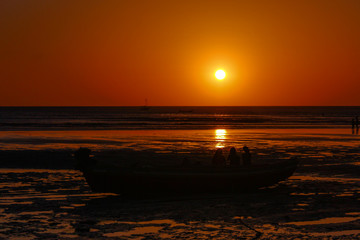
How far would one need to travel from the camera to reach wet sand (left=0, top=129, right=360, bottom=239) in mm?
14508

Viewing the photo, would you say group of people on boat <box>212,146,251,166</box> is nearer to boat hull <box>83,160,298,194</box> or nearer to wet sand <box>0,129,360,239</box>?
boat hull <box>83,160,298,194</box>

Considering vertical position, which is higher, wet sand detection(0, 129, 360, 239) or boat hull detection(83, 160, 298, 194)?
boat hull detection(83, 160, 298, 194)

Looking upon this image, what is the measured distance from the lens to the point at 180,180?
21125 mm

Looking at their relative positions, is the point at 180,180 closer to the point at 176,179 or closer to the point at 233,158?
the point at 176,179

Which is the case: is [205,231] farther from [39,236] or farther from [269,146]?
[269,146]

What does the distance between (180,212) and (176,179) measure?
373 cm

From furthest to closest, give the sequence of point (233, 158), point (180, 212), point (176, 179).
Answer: point (233, 158)
point (176, 179)
point (180, 212)

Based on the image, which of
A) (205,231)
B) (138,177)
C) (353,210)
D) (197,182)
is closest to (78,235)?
(205,231)

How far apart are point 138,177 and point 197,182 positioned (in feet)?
8.52

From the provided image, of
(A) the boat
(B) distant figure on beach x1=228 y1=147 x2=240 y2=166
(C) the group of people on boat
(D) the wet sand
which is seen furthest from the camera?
(B) distant figure on beach x1=228 y1=147 x2=240 y2=166

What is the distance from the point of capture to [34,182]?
2338 cm

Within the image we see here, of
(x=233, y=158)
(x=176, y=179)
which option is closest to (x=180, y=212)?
(x=176, y=179)

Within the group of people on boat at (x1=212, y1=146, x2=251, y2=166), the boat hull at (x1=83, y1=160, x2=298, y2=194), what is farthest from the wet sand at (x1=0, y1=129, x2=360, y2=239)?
the group of people on boat at (x1=212, y1=146, x2=251, y2=166)

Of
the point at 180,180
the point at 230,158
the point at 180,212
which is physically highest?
the point at 230,158
